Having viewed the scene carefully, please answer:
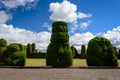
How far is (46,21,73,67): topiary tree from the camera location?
26.1 m

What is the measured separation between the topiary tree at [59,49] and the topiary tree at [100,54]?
2148 millimetres

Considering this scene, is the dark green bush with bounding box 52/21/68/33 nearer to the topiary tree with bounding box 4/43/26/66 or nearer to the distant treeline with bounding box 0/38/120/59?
the topiary tree with bounding box 4/43/26/66

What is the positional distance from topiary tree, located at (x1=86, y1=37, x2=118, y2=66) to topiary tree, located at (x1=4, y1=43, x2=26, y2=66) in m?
7.03

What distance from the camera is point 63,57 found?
26.1m

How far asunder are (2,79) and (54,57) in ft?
41.9

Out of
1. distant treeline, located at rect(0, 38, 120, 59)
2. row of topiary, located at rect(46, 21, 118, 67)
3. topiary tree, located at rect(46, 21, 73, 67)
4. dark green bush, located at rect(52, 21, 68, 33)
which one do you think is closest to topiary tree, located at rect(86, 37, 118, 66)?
row of topiary, located at rect(46, 21, 118, 67)

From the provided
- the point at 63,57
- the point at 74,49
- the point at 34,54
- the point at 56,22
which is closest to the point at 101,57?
the point at 63,57

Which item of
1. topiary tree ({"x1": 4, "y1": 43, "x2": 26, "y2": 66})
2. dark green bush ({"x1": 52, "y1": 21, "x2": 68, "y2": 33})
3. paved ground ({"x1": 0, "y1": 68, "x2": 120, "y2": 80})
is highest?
dark green bush ({"x1": 52, "y1": 21, "x2": 68, "y2": 33})

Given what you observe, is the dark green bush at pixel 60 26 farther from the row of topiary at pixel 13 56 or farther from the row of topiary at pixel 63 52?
the row of topiary at pixel 13 56

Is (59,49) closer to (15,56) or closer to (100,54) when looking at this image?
(100,54)

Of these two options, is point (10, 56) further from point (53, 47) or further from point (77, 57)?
point (77, 57)

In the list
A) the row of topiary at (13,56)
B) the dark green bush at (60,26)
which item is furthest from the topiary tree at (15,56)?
the dark green bush at (60,26)

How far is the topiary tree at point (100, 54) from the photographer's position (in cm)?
2575

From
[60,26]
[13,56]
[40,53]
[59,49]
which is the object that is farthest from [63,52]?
[40,53]
